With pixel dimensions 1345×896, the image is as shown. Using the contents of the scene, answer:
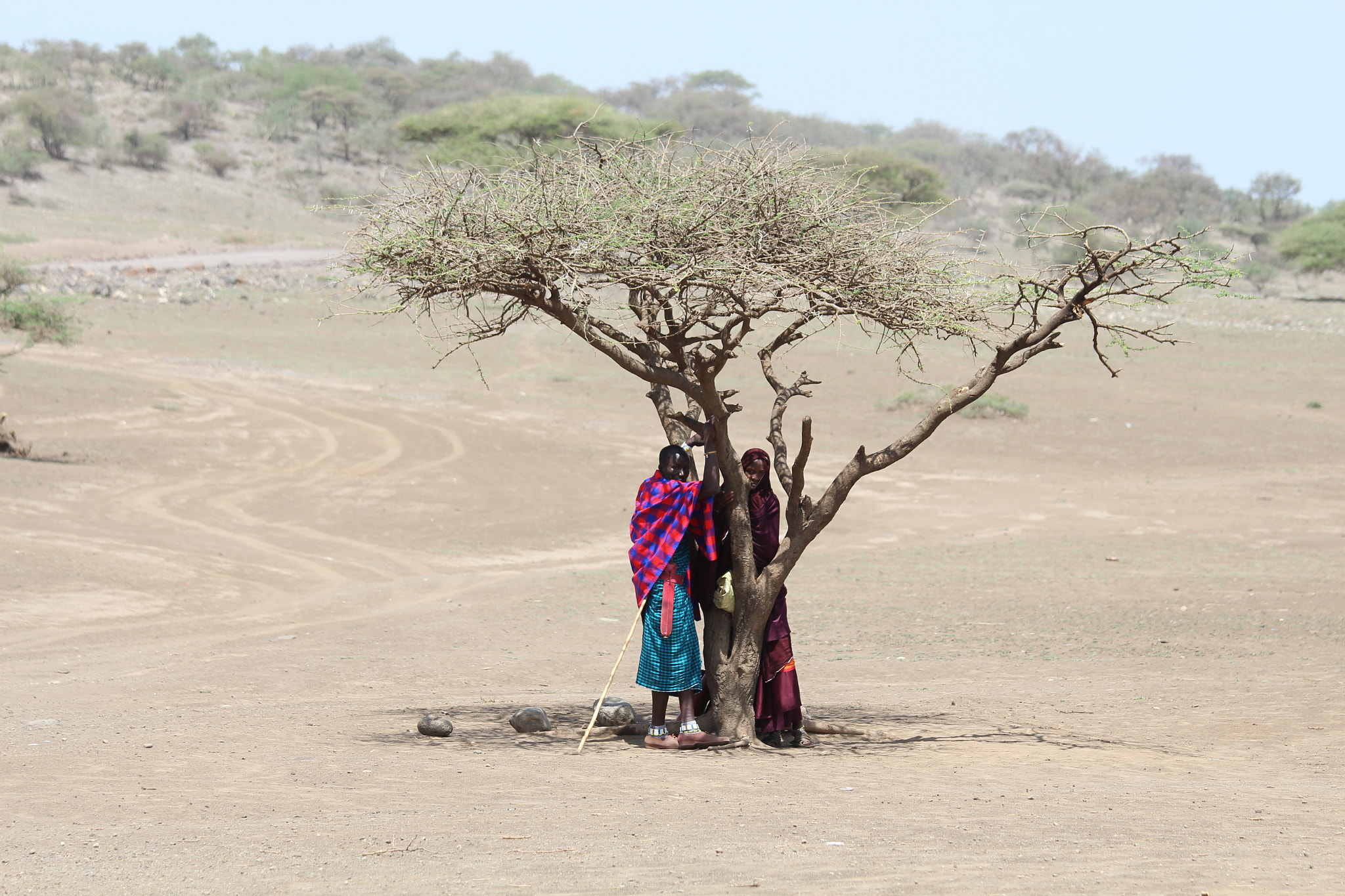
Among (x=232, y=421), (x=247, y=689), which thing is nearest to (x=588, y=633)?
(x=247, y=689)

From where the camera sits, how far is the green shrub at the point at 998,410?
938 inches

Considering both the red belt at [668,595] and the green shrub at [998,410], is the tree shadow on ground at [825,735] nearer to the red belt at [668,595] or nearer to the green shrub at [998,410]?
the red belt at [668,595]

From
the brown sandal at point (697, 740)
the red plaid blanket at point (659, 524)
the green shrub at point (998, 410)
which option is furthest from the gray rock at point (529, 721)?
the green shrub at point (998, 410)

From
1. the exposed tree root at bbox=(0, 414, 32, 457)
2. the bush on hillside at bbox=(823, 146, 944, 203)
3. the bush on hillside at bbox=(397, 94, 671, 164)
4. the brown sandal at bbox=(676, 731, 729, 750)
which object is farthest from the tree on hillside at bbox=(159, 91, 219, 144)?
the brown sandal at bbox=(676, 731, 729, 750)

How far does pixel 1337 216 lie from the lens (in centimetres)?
4484

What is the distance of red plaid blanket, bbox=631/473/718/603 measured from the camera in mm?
6340

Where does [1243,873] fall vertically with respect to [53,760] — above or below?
above

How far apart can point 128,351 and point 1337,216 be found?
134 ft

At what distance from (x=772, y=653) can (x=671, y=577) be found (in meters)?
0.72

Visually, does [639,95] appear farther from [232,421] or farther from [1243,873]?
[1243,873]

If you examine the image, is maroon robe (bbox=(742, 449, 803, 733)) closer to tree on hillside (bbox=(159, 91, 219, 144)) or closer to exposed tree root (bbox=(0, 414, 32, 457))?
exposed tree root (bbox=(0, 414, 32, 457))

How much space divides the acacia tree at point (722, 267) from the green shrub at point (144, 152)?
53.9 m

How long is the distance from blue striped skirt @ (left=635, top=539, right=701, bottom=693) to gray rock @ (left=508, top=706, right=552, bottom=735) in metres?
0.64

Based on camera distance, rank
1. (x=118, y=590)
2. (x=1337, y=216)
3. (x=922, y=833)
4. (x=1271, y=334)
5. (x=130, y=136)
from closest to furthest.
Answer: (x=922, y=833) → (x=118, y=590) → (x=1271, y=334) → (x=1337, y=216) → (x=130, y=136)
